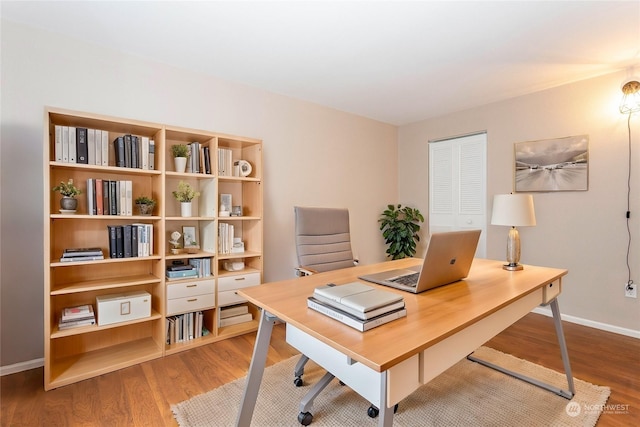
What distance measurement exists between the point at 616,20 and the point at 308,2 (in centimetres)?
197

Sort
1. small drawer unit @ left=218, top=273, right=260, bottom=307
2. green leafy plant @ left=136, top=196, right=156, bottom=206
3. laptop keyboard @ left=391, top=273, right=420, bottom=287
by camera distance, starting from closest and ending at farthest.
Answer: laptop keyboard @ left=391, top=273, right=420, bottom=287, green leafy plant @ left=136, top=196, right=156, bottom=206, small drawer unit @ left=218, top=273, right=260, bottom=307

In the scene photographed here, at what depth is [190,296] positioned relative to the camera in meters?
2.37

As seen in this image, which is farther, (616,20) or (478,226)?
(478,226)

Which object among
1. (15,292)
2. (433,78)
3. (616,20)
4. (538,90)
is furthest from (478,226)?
(15,292)

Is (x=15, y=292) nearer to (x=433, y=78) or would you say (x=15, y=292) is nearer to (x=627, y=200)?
(x=433, y=78)

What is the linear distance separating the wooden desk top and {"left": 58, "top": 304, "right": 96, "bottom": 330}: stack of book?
147 centimetres

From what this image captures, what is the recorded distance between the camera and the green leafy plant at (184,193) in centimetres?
240

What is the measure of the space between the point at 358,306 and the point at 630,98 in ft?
10.8

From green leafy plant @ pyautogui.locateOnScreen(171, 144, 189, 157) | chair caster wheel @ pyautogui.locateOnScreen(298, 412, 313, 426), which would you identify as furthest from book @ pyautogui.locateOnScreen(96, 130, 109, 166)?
chair caster wheel @ pyautogui.locateOnScreen(298, 412, 313, 426)

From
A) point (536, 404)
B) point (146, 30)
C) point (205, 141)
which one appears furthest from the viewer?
point (205, 141)

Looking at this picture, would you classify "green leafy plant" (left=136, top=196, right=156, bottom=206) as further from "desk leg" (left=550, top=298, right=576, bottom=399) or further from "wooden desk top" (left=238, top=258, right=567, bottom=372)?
"desk leg" (left=550, top=298, right=576, bottom=399)

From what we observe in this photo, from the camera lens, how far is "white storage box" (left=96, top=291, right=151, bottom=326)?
2049 millimetres

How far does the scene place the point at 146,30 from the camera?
2072 mm

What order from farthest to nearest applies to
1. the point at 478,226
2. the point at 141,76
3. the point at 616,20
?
1. the point at 478,226
2. the point at 141,76
3. the point at 616,20
